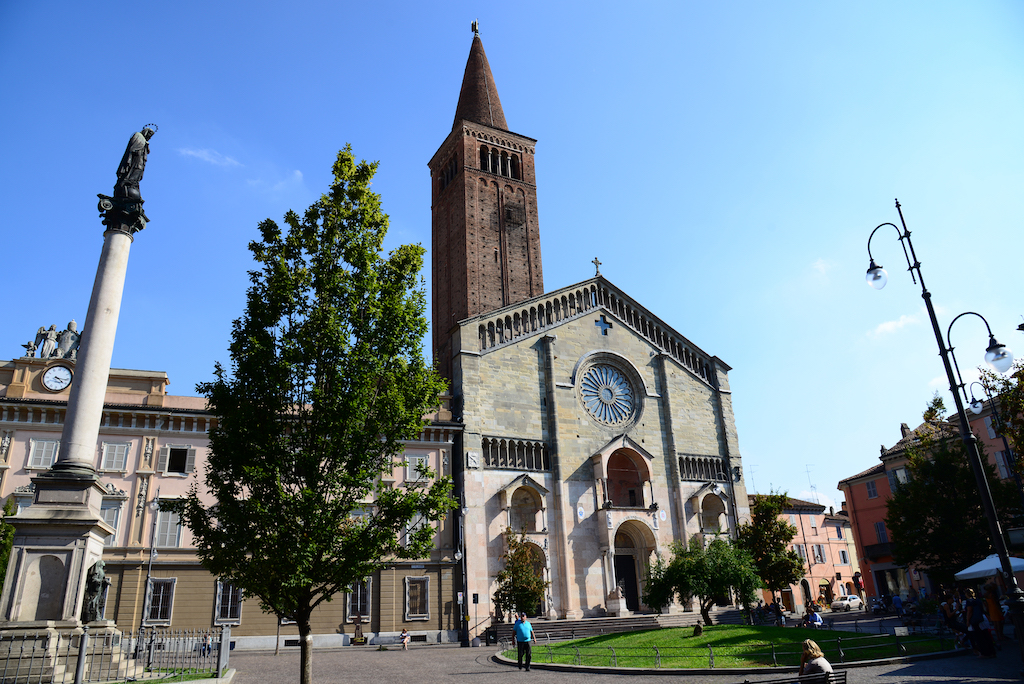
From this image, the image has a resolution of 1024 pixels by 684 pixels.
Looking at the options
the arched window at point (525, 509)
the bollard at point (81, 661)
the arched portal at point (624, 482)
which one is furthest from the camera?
the arched portal at point (624, 482)

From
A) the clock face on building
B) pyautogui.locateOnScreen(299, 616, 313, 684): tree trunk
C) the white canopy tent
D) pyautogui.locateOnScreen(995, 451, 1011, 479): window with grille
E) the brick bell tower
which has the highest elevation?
the brick bell tower

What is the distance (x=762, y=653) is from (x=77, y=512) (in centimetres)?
1812

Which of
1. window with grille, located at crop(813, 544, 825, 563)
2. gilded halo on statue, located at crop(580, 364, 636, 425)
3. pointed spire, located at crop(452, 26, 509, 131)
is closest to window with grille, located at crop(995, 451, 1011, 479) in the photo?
Result: gilded halo on statue, located at crop(580, 364, 636, 425)

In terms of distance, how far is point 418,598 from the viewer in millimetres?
33344

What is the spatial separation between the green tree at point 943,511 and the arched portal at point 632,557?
13299 millimetres

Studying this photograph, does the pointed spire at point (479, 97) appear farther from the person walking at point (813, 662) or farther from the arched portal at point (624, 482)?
the person walking at point (813, 662)

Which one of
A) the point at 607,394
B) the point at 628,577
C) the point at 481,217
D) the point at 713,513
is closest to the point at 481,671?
the point at 628,577

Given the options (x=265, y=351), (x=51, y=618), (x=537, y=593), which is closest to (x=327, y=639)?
(x=537, y=593)

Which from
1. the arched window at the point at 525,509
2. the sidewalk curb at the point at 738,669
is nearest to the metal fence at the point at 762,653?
the sidewalk curb at the point at 738,669

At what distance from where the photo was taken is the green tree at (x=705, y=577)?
101ft

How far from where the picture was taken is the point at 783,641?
22031 millimetres

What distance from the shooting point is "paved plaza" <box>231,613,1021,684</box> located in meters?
14.9

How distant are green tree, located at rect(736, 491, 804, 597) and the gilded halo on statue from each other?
9.82 m

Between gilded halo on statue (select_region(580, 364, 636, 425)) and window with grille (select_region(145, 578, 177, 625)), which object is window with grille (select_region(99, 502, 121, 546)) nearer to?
window with grille (select_region(145, 578, 177, 625))
